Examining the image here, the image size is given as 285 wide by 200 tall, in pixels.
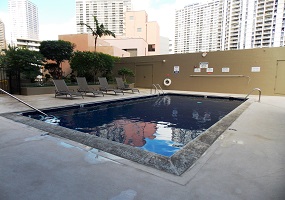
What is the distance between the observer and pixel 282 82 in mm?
11297

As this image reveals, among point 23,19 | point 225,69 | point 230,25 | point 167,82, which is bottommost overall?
point 167,82

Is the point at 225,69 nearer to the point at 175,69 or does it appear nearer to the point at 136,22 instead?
the point at 175,69

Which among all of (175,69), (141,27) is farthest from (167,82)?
(141,27)

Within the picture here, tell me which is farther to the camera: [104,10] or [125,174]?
[104,10]

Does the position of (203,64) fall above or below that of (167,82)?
above

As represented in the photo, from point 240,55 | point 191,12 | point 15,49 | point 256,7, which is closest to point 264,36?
point 256,7

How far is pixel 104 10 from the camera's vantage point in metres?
67.8

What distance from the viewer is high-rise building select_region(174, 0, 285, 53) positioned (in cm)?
6219

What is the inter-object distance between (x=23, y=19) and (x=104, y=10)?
38735 mm

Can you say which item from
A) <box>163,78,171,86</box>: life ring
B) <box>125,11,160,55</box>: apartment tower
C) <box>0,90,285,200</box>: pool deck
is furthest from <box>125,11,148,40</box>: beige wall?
<box>0,90,285,200</box>: pool deck

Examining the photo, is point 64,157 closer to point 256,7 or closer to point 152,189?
point 152,189

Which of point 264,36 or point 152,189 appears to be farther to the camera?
point 264,36

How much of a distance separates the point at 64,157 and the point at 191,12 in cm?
8972

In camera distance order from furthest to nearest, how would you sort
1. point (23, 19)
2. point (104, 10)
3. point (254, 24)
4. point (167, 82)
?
point (23, 19), point (104, 10), point (254, 24), point (167, 82)
